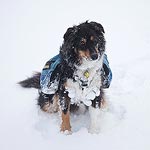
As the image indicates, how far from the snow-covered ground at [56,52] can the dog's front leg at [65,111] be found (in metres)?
0.11

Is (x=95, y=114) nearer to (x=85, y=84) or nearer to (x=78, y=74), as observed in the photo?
(x=85, y=84)

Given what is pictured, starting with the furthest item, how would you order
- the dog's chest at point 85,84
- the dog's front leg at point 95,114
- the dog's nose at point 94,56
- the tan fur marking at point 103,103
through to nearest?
1. the tan fur marking at point 103,103
2. the dog's front leg at point 95,114
3. the dog's chest at point 85,84
4. the dog's nose at point 94,56

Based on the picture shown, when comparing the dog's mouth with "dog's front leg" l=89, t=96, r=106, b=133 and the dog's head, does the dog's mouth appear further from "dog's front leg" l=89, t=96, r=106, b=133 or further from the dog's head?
"dog's front leg" l=89, t=96, r=106, b=133

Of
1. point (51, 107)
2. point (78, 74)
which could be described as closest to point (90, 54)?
point (78, 74)

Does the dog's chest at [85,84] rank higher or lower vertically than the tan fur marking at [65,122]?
higher

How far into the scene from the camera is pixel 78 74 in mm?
3750

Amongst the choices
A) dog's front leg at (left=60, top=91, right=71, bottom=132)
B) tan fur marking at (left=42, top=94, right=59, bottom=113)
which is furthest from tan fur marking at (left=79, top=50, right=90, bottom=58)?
tan fur marking at (left=42, top=94, right=59, bottom=113)

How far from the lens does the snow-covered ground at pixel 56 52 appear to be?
13.2 ft

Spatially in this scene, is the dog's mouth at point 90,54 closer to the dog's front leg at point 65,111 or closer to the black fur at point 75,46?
the black fur at point 75,46

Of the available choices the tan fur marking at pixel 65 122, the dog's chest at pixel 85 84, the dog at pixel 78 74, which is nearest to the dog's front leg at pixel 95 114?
the dog at pixel 78 74

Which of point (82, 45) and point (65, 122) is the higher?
point (82, 45)

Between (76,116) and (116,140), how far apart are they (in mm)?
669

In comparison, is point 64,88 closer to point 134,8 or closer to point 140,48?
point 140,48

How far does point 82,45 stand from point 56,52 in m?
2.48
